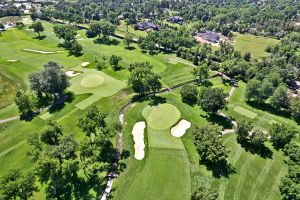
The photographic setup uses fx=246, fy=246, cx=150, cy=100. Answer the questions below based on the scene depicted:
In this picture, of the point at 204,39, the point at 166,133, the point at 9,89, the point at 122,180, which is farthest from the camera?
the point at 204,39

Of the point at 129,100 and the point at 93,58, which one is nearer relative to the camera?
the point at 129,100

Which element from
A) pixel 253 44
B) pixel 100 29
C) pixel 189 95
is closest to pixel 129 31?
pixel 100 29

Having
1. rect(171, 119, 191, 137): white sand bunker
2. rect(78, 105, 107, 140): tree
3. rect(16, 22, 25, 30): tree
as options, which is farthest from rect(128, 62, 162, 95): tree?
rect(16, 22, 25, 30): tree

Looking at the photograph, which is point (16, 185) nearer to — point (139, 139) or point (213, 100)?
point (139, 139)

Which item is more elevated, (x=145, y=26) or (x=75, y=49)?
(x=145, y=26)

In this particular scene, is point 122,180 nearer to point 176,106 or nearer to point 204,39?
point 176,106

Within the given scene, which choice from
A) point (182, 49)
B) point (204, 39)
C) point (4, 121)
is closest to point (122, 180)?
point (4, 121)

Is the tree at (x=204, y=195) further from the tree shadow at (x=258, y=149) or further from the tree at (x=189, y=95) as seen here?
the tree at (x=189, y=95)
